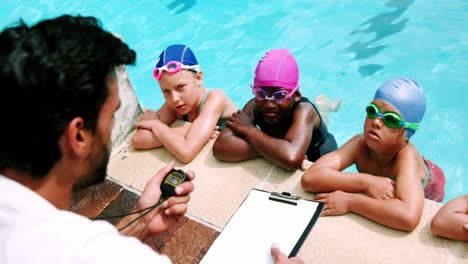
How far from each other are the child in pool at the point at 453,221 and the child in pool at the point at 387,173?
12cm

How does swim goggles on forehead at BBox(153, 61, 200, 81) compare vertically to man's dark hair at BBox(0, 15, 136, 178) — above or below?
below

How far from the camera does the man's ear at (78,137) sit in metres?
1.65

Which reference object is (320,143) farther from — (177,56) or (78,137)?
(78,137)

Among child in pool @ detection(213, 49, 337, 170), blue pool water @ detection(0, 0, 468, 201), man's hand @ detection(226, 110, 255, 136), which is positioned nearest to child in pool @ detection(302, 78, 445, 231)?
child in pool @ detection(213, 49, 337, 170)

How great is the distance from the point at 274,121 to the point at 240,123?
1.04 ft

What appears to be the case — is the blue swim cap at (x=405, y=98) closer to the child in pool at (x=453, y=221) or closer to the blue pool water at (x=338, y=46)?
the child in pool at (x=453, y=221)

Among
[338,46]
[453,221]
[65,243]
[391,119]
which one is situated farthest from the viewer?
[338,46]

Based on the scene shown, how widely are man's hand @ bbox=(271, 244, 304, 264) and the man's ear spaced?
121 cm

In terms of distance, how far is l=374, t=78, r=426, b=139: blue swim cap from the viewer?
9.74 ft

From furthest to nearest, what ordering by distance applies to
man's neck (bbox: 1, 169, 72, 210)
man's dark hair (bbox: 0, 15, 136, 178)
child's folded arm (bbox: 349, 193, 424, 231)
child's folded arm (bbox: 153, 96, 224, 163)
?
child's folded arm (bbox: 153, 96, 224, 163) → child's folded arm (bbox: 349, 193, 424, 231) → man's neck (bbox: 1, 169, 72, 210) → man's dark hair (bbox: 0, 15, 136, 178)

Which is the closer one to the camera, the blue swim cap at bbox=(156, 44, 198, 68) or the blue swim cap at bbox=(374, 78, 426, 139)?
the blue swim cap at bbox=(374, 78, 426, 139)

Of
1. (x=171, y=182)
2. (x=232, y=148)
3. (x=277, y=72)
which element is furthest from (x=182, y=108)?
(x=171, y=182)

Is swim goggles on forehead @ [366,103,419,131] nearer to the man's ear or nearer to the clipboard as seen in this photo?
the clipboard

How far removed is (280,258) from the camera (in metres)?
2.33
